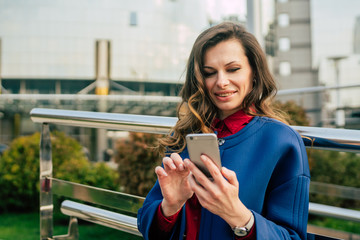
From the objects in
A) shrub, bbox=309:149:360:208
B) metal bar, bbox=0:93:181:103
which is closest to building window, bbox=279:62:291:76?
metal bar, bbox=0:93:181:103

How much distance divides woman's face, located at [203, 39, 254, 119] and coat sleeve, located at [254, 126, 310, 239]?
11.3 inches

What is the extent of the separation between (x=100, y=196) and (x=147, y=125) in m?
0.60

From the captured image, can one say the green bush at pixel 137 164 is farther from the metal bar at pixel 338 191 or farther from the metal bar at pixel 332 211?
the metal bar at pixel 332 211

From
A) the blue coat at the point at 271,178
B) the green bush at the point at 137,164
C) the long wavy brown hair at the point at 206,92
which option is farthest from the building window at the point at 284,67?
the blue coat at the point at 271,178

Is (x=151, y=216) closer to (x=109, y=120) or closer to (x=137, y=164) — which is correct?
(x=109, y=120)

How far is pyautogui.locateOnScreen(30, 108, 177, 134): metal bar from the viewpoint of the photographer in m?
1.77

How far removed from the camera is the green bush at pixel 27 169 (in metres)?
4.89

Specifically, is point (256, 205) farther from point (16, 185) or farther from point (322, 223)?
point (16, 185)

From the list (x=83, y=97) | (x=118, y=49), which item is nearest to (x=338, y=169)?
(x=83, y=97)

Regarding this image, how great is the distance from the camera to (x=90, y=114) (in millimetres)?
2096

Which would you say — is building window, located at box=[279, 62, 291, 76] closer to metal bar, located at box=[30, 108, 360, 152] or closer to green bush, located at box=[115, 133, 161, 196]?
green bush, located at box=[115, 133, 161, 196]

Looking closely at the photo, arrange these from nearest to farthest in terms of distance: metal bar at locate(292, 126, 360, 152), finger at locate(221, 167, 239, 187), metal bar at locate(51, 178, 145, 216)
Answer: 1. finger at locate(221, 167, 239, 187)
2. metal bar at locate(292, 126, 360, 152)
3. metal bar at locate(51, 178, 145, 216)

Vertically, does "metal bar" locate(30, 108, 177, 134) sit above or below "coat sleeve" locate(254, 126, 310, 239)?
above

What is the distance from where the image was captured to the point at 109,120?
1.96 metres
